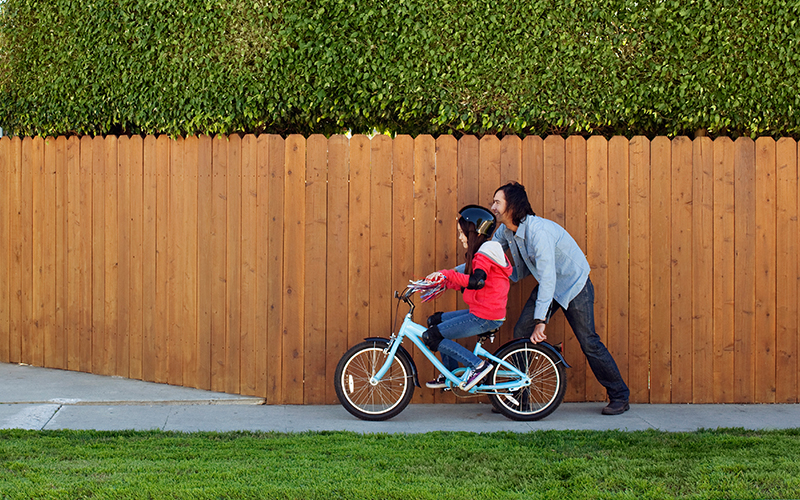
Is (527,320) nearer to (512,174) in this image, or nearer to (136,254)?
(512,174)

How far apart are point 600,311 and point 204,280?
3.59 meters

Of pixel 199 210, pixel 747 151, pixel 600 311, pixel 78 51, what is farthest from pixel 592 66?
pixel 78 51

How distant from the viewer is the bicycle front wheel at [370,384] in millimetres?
5875

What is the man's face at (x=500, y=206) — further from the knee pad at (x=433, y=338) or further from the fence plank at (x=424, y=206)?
the knee pad at (x=433, y=338)

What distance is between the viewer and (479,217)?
5.96 m

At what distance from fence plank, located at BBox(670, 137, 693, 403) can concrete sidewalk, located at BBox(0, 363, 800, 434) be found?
1.12 ft

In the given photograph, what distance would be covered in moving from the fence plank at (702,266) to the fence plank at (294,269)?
3.50m

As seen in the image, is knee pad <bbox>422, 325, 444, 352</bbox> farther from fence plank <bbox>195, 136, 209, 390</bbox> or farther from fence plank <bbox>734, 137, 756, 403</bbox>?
fence plank <bbox>734, 137, 756, 403</bbox>

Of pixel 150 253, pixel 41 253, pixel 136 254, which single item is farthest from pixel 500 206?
pixel 41 253

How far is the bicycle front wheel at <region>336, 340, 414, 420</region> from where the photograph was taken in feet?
19.3

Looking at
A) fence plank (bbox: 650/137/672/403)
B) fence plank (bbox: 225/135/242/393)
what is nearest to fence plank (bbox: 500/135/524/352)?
fence plank (bbox: 650/137/672/403)

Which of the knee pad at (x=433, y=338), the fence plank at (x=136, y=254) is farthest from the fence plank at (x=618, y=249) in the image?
the fence plank at (x=136, y=254)

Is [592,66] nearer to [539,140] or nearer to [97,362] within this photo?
[539,140]

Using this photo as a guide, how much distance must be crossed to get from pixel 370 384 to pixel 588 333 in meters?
1.84
